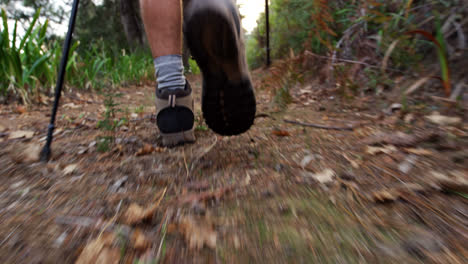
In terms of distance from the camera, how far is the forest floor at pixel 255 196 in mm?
587

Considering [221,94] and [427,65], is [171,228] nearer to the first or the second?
[221,94]

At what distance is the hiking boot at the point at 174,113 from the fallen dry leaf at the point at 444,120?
112cm

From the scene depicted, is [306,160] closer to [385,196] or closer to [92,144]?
[385,196]

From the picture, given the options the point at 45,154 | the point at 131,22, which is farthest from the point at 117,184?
the point at 131,22

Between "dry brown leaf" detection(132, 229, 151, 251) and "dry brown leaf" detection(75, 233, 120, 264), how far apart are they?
0.04 metres

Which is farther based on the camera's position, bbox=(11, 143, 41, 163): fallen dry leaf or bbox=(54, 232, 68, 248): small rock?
bbox=(11, 143, 41, 163): fallen dry leaf

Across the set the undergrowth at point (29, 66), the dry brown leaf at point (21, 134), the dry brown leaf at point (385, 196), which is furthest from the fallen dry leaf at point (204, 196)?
the undergrowth at point (29, 66)

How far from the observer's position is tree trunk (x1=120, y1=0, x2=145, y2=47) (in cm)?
644

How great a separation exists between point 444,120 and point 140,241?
4.47ft

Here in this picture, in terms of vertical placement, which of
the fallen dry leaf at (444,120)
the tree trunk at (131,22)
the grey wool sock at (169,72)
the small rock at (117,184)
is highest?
the tree trunk at (131,22)

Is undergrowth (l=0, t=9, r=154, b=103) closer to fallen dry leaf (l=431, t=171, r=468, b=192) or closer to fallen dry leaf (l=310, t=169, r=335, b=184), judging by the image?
fallen dry leaf (l=310, t=169, r=335, b=184)

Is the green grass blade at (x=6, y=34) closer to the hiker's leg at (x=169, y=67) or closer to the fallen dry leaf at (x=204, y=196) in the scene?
the hiker's leg at (x=169, y=67)

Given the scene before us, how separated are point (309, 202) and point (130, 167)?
704 millimetres

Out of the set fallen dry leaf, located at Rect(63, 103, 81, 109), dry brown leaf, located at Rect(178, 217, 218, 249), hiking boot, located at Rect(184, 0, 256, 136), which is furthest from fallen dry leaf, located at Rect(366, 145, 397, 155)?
fallen dry leaf, located at Rect(63, 103, 81, 109)
